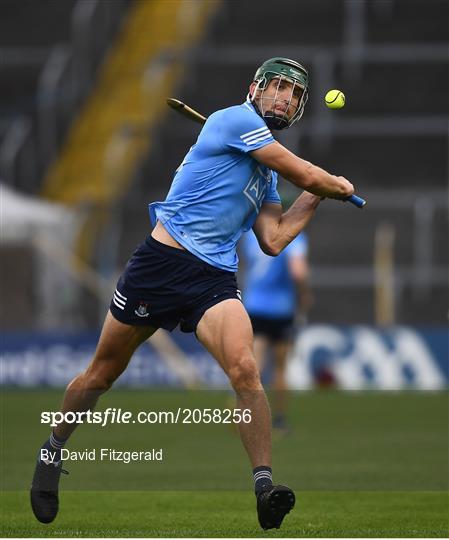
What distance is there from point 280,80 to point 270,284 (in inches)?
277

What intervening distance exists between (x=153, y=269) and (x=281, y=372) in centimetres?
672

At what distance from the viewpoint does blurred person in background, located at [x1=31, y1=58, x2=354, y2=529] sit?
7613 mm

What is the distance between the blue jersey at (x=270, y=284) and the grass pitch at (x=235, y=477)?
111 centimetres

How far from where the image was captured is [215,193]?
773 centimetres

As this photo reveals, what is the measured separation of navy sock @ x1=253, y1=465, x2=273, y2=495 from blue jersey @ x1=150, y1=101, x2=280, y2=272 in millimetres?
1052

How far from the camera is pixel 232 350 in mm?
7414

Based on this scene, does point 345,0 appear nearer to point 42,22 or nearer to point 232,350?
point 42,22

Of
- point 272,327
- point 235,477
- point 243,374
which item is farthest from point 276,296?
point 243,374

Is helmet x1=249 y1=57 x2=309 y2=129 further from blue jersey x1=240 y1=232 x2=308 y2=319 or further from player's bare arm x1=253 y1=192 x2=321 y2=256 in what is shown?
blue jersey x1=240 y1=232 x2=308 y2=319

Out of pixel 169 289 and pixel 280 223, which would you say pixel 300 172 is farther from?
pixel 169 289

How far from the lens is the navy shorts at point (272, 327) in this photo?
14.5 metres

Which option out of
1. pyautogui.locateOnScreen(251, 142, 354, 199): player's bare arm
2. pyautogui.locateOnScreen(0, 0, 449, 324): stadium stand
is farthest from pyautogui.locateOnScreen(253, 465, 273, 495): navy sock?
pyautogui.locateOnScreen(0, 0, 449, 324): stadium stand

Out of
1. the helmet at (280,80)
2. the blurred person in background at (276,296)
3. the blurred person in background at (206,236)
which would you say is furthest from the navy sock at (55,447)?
the blurred person in background at (276,296)

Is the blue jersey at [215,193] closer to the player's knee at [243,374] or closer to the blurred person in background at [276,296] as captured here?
the player's knee at [243,374]
